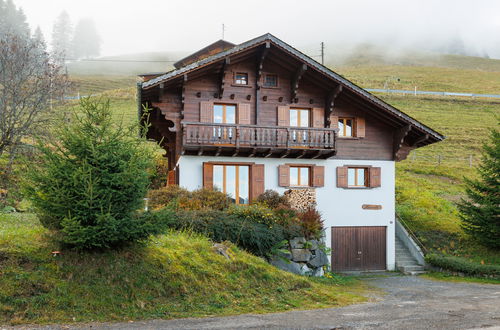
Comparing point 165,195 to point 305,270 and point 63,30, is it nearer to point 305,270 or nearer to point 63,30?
point 305,270

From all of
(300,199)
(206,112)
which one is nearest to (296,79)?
(206,112)

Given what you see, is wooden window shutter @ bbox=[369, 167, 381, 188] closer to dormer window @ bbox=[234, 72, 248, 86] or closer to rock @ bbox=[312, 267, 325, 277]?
rock @ bbox=[312, 267, 325, 277]

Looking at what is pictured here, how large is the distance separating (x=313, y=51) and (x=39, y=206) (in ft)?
474

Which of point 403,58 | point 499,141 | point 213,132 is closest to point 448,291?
point 499,141

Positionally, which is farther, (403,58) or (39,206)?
(403,58)

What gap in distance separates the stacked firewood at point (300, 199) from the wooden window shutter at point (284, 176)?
0.39m

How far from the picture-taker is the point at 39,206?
36.4 feet

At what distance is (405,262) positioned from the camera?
24062 millimetres

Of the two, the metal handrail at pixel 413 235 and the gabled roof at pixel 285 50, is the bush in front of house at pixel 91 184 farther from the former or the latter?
the metal handrail at pixel 413 235

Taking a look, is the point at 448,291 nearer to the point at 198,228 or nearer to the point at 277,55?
the point at 198,228

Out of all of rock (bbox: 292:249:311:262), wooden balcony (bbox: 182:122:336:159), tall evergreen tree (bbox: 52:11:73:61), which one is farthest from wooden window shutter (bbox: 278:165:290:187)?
tall evergreen tree (bbox: 52:11:73:61)

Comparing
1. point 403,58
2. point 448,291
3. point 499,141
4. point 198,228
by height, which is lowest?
point 448,291

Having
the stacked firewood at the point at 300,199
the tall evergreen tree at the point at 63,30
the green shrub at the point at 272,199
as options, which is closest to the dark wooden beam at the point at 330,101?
the stacked firewood at the point at 300,199

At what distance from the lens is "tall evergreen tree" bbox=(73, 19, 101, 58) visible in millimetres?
152125
